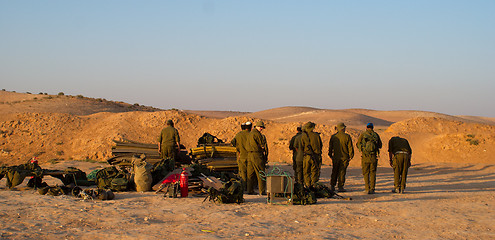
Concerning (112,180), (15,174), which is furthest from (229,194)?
(15,174)

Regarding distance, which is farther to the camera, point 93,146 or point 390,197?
point 93,146

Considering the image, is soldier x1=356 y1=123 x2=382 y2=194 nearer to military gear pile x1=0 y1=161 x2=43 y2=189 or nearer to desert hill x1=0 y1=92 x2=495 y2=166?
military gear pile x1=0 y1=161 x2=43 y2=189

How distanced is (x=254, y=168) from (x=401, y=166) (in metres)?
→ 4.17

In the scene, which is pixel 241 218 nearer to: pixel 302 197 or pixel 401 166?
pixel 302 197

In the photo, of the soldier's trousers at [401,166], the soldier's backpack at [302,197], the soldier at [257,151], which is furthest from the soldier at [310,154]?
the soldier's trousers at [401,166]

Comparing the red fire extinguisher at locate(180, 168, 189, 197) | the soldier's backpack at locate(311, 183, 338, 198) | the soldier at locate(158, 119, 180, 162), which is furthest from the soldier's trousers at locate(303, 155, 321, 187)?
the soldier at locate(158, 119, 180, 162)

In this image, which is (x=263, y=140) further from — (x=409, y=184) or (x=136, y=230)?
(x=409, y=184)

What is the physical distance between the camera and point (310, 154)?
39.2ft

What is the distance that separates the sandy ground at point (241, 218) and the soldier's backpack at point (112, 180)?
414mm

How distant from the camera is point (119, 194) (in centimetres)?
1118

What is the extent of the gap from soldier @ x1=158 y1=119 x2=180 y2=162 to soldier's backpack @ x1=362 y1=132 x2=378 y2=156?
549 cm

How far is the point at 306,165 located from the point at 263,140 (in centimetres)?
161

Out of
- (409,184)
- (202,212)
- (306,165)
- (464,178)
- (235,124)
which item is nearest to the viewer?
(202,212)

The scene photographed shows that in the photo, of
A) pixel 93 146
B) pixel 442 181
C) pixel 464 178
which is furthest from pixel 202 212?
pixel 93 146
